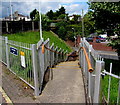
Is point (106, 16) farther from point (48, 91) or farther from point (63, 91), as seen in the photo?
point (48, 91)

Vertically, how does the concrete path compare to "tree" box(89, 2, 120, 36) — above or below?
below

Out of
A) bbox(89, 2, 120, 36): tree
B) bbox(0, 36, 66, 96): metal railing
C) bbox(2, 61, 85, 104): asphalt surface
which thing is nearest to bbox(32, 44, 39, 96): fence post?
bbox(0, 36, 66, 96): metal railing

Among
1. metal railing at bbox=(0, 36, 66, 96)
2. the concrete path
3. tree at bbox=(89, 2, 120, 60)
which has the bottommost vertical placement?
the concrete path

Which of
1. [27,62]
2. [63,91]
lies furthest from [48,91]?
[27,62]

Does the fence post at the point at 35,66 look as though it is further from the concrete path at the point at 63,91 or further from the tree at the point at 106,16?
the tree at the point at 106,16

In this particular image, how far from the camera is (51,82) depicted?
5.58 metres

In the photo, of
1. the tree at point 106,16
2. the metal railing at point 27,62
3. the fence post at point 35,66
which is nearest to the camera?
the fence post at point 35,66

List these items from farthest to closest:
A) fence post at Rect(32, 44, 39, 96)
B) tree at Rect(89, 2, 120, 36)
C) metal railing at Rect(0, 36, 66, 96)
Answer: tree at Rect(89, 2, 120, 36) → metal railing at Rect(0, 36, 66, 96) → fence post at Rect(32, 44, 39, 96)

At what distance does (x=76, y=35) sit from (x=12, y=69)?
3182 centimetres

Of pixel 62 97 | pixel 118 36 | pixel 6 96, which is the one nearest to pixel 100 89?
pixel 62 97

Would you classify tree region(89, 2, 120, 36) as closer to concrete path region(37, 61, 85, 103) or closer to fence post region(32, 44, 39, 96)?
concrete path region(37, 61, 85, 103)

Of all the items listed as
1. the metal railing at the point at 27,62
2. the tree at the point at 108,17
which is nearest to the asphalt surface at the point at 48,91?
the metal railing at the point at 27,62

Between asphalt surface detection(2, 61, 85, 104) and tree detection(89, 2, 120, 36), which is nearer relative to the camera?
asphalt surface detection(2, 61, 85, 104)

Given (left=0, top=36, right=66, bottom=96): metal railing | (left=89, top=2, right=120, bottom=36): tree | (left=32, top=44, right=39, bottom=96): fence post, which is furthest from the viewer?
(left=89, top=2, right=120, bottom=36): tree
